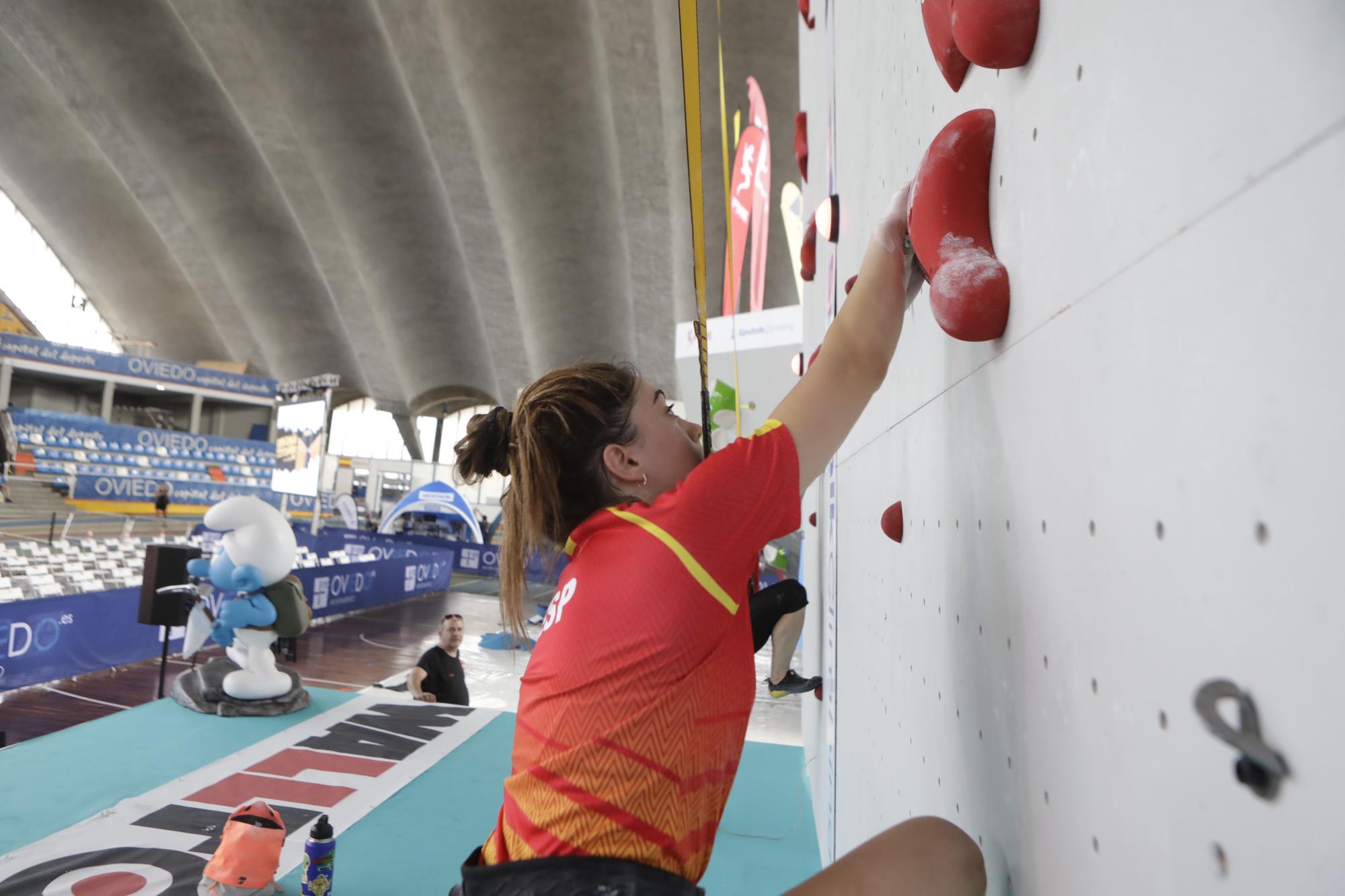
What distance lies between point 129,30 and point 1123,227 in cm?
2355

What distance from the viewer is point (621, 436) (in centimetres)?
108

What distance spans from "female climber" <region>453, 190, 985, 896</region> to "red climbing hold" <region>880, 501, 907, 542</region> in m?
0.30

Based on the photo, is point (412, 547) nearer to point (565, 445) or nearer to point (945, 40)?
point (565, 445)

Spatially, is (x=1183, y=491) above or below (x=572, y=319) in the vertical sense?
below

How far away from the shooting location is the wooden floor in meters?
4.48

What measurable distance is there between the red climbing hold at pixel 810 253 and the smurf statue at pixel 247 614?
10.5 feet

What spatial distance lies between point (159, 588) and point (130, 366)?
61.6 feet

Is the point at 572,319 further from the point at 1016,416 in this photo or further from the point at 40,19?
the point at 1016,416

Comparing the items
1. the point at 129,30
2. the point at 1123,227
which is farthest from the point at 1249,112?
the point at 129,30

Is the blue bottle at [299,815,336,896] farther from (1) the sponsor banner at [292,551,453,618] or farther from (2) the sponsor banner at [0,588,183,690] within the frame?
(1) the sponsor banner at [292,551,453,618]

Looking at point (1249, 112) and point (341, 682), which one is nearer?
point (1249, 112)

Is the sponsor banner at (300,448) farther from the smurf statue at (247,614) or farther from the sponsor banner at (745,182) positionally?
the sponsor banner at (745,182)

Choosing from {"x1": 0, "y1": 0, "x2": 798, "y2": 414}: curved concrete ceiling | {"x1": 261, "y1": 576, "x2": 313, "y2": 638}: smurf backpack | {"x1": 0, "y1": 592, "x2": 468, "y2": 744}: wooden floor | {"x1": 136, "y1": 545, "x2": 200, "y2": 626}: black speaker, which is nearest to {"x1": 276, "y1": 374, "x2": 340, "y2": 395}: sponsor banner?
{"x1": 0, "y1": 0, "x2": 798, "y2": 414}: curved concrete ceiling

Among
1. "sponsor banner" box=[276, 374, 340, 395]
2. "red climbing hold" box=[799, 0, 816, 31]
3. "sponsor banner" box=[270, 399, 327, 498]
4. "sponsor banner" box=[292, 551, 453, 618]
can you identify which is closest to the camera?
"red climbing hold" box=[799, 0, 816, 31]
